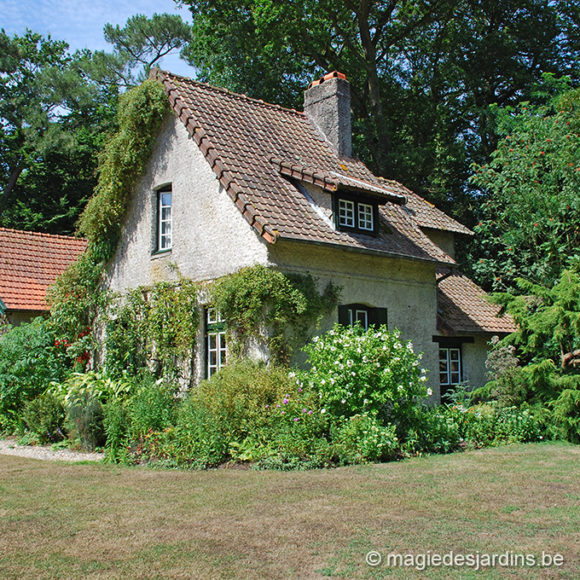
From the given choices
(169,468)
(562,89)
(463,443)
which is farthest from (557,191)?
(169,468)

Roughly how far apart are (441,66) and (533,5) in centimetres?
460

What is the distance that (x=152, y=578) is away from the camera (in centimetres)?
476

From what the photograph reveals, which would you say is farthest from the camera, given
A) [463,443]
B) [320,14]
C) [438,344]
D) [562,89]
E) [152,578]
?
[320,14]

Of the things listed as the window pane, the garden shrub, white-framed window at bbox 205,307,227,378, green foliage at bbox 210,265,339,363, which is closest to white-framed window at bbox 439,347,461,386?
the window pane

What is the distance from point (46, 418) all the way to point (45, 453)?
47.1 inches

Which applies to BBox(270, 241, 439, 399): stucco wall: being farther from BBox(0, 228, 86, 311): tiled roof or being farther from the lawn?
BBox(0, 228, 86, 311): tiled roof

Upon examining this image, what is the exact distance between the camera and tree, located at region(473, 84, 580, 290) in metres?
18.1

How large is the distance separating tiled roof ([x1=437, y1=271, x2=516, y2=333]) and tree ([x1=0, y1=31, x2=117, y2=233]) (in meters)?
19.2

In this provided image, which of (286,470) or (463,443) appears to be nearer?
(286,470)

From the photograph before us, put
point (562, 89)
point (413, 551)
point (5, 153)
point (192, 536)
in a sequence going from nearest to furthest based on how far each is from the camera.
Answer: point (413, 551) < point (192, 536) < point (562, 89) < point (5, 153)

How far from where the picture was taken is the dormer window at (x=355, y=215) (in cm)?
1393

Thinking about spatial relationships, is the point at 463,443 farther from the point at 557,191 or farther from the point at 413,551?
the point at 557,191

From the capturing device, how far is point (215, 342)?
13.5 metres

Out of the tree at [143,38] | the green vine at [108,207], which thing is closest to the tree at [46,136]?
the tree at [143,38]
